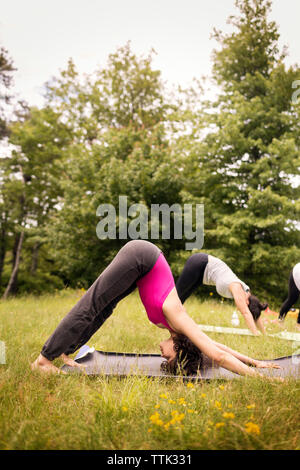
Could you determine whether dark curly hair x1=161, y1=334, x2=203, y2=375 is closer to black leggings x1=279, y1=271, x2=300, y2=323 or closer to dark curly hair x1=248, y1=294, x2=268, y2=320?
dark curly hair x1=248, y1=294, x2=268, y2=320

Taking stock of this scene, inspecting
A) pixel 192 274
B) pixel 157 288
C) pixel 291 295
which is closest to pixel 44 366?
pixel 157 288

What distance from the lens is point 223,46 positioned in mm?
11141

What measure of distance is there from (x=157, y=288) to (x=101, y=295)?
16.9 inches

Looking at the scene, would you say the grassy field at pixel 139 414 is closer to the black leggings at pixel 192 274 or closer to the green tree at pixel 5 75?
the black leggings at pixel 192 274

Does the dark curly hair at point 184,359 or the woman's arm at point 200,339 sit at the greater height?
the woman's arm at point 200,339

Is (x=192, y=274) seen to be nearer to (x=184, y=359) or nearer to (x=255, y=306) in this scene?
(x=255, y=306)

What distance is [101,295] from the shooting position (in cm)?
235

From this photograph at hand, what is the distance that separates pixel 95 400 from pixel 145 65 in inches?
605

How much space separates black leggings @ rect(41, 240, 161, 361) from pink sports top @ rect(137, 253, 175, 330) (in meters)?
0.06

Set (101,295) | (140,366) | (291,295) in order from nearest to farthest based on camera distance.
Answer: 1. (101,295)
2. (140,366)
3. (291,295)

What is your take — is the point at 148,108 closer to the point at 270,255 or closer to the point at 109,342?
the point at 270,255

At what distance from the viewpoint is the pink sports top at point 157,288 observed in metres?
2.36

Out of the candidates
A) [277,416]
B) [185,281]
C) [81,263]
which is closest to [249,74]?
[81,263]

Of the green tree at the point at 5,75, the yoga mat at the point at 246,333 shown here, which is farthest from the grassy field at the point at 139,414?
the green tree at the point at 5,75
